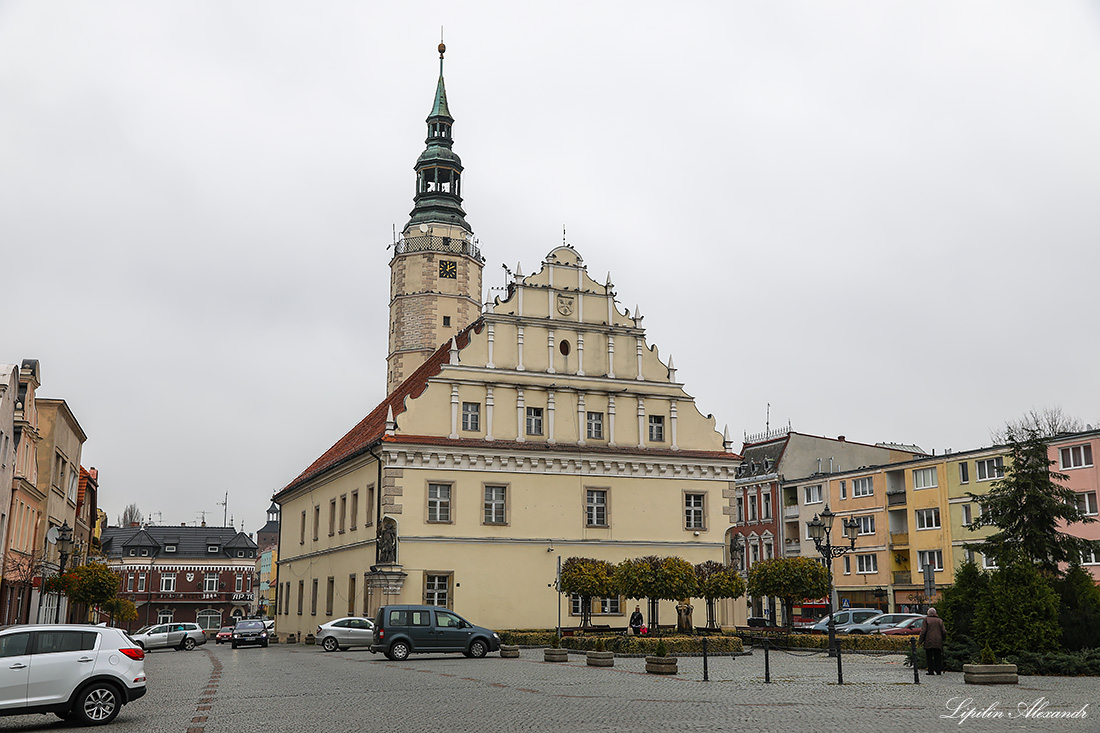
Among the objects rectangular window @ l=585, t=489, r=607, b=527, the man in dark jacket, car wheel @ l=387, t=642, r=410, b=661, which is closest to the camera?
the man in dark jacket

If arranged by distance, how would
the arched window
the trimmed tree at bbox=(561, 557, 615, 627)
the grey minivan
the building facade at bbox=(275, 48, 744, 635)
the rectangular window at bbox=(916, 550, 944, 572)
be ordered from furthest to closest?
the arched window, the rectangular window at bbox=(916, 550, 944, 572), the building facade at bbox=(275, 48, 744, 635), the trimmed tree at bbox=(561, 557, 615, 627), the grey minivan

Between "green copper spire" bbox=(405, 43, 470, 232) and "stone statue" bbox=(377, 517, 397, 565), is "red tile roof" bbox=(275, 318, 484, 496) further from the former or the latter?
"green copper spire" bbox=(405, 43, 470, 232)

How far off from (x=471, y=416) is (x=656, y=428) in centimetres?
835

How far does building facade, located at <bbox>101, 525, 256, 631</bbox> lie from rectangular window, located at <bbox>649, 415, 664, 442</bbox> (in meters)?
72.5

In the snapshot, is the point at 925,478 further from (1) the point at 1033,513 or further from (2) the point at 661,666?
(2) the point at 661,666

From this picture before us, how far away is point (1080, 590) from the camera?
85.1 ft

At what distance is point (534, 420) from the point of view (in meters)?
44.5

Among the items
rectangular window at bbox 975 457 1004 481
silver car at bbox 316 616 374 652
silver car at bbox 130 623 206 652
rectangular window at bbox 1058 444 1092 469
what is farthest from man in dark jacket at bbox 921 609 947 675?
rectangular window at bbox 975 457 1004 481

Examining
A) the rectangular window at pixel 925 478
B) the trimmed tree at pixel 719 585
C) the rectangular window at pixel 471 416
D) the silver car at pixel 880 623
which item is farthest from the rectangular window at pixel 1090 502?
the rectangular window at pixel 471 416

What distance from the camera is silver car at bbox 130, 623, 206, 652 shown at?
155ft

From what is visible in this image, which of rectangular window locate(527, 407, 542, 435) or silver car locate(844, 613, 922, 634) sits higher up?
rectangular window locate(527, 407, 542, 435)

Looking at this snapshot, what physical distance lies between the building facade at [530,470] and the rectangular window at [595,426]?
7 cm

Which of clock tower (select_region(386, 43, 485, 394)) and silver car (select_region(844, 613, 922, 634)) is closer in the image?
silver car (select_region(844, 613, 922, 634))

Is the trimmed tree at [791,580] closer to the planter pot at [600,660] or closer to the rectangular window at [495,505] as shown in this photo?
the rectangular window at [495,505]
